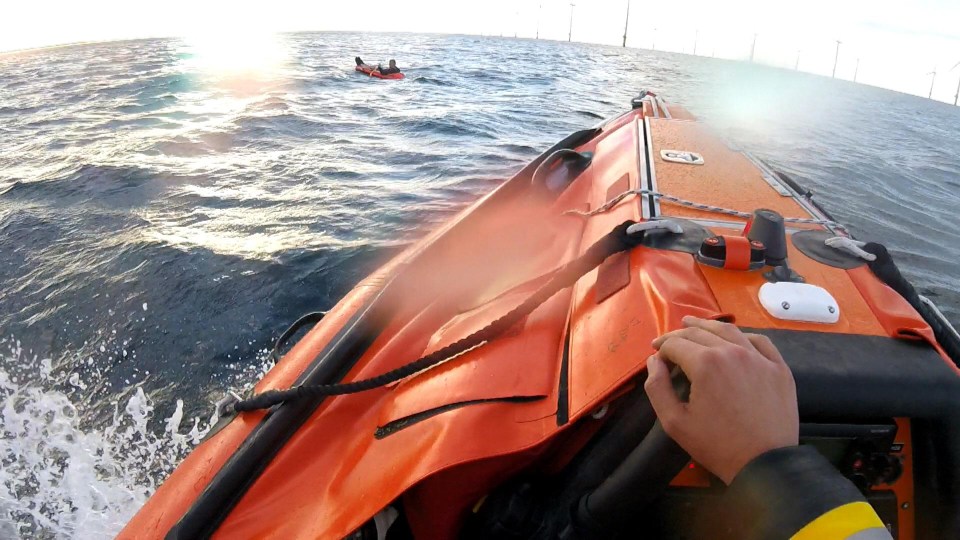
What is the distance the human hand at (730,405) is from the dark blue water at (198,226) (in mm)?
2598

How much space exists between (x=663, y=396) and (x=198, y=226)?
5122mm

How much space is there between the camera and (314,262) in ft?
14.6

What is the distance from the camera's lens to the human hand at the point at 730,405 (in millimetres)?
810

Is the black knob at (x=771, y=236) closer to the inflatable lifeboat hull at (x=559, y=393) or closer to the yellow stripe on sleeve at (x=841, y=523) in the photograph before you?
the inflatable lifeboat hull at (x=559, y=393)

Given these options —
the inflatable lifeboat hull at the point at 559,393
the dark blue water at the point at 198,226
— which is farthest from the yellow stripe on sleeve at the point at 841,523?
the dark blue water at the point at 198,226

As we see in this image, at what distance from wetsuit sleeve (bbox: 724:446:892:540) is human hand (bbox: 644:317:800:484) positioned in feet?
0.08

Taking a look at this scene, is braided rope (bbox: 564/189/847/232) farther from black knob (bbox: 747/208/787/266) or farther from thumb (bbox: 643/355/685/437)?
thumb (bbox: 643/355/685/437)

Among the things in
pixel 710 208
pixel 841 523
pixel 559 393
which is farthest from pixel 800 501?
pixel 710 208

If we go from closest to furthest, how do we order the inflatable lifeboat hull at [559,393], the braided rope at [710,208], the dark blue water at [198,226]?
the inflatable lifeboat hull at [559,393] < the braided rope at [710,208] < the dark blue water at [198,226]

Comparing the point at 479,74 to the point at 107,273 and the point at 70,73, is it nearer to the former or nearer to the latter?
the point at 70,73

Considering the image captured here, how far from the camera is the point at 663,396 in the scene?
2.90 feet

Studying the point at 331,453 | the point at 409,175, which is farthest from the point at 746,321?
the point at 409,175

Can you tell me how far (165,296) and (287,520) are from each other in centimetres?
279

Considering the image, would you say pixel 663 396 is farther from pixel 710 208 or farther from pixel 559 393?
pixel 710 208
